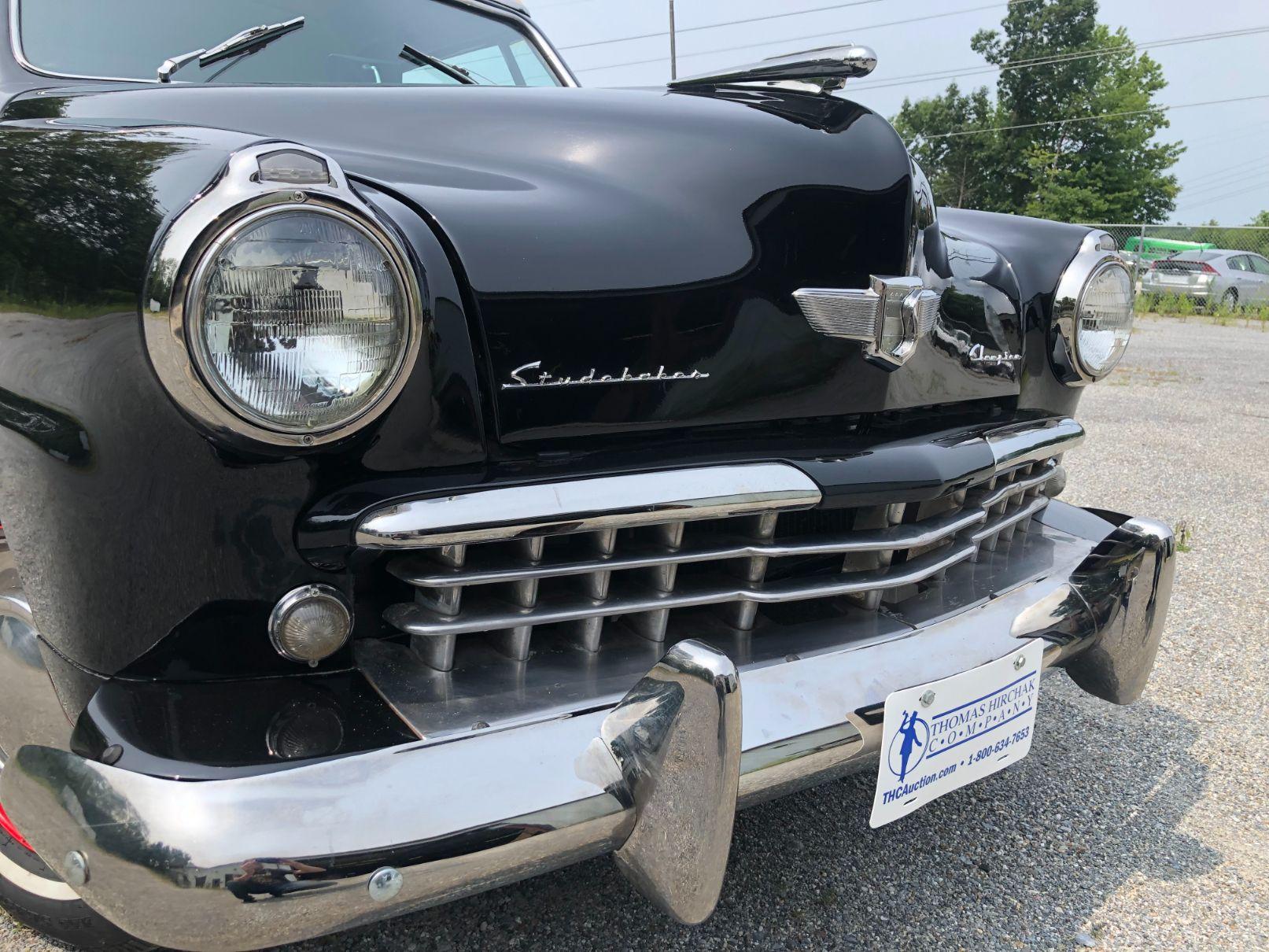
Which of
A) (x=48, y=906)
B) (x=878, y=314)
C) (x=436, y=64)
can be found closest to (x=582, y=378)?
(x=878, y=314)

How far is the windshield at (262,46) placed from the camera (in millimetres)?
1889

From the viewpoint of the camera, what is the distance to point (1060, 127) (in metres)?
36.4

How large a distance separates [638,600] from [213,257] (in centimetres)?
69

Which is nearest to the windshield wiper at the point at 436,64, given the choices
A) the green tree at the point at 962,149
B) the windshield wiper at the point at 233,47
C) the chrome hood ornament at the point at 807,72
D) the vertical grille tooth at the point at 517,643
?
the windshield wiper at the point at 233,47

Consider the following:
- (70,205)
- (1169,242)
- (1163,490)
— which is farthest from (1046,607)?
(1169,242)

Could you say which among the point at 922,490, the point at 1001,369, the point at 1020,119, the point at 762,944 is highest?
the point at 1020,119

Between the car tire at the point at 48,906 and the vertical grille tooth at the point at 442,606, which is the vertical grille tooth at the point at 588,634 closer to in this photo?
the vertical grille tooth at the point at 442,606

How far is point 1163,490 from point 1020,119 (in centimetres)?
3814

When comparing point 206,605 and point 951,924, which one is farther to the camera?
point 951,924

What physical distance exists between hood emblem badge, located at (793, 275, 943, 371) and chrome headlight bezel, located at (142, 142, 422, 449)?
2.33 ft

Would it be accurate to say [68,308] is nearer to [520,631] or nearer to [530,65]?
[520,631]

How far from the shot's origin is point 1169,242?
64.7ft

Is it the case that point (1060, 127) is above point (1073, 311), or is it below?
above

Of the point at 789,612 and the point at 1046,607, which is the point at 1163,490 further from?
the point at 789,612
